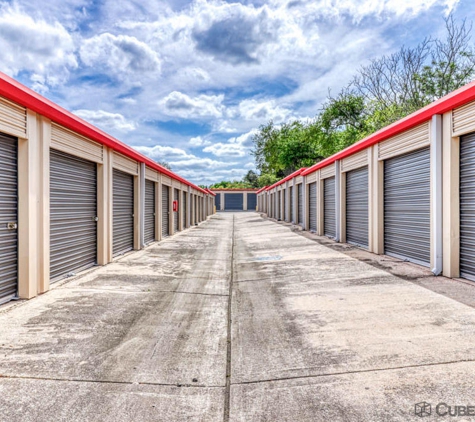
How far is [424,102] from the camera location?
2283 centimetres

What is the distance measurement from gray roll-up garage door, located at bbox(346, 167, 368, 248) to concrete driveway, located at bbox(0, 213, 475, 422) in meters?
4.06

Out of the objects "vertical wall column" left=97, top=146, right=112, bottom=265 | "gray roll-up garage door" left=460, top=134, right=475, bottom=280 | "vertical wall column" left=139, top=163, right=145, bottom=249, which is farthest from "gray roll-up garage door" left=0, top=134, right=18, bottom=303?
"gray roll-up garage door" left=460, top=134, right=475, bottom=280

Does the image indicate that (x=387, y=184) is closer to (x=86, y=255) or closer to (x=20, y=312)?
(x=86, y=255)

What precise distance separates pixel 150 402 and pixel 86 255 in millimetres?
5612

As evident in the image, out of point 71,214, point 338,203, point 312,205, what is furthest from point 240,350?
point 312,205

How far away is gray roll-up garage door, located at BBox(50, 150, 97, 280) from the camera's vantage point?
583 cm

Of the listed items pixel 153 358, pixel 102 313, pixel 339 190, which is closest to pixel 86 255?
pixel 102 313

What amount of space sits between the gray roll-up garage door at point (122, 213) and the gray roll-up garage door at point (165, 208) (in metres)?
4.23

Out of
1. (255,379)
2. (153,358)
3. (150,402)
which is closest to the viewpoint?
(150,402)

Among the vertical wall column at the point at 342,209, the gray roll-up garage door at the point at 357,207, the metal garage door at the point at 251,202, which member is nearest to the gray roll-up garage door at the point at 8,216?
the gray roll-up garage door at the point at 357,207

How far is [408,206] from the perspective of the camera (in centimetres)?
A: 750

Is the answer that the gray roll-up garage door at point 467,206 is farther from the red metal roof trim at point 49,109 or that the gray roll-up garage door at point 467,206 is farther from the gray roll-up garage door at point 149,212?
the gray roll-up garage door at point 149,212

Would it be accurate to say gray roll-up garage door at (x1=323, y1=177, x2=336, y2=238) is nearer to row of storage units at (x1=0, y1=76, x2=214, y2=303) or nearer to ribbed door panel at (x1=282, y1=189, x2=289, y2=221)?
row of storage units at (x1=0, y1=76, x2=214, y2=303)

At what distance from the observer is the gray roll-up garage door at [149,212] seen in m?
11.8
